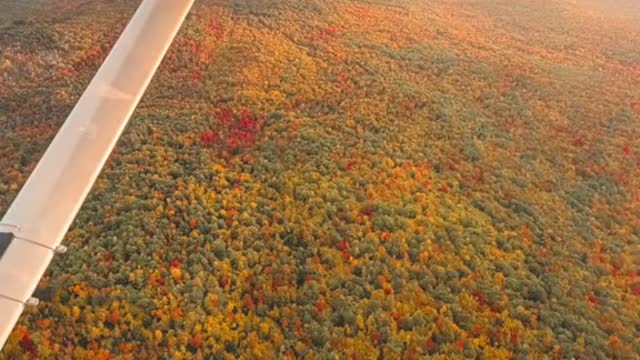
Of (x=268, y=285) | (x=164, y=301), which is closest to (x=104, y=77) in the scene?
(x=164, y=301)

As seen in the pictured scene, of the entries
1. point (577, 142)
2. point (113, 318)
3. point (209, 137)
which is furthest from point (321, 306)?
point (577, 142)

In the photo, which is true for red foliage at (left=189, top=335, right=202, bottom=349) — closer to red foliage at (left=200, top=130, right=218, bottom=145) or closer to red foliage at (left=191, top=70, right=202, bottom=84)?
red foliage at (left=200, top=130, right=218, bottom=145)

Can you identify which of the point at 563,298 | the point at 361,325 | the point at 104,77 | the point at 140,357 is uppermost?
the point at 104,77

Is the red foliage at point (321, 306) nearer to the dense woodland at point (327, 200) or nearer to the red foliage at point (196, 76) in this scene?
the dense woodland at point (327, 200)

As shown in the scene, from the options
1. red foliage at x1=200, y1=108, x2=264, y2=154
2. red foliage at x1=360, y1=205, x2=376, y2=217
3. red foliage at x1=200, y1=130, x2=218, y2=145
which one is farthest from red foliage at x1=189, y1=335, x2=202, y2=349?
red foliage at x1=200, y1=130, x2=218, y2=145

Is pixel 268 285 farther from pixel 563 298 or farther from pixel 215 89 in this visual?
pixel 215 89

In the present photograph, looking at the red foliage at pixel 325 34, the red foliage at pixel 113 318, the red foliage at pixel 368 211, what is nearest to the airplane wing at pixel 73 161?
the red foliage at pixel 113 318
